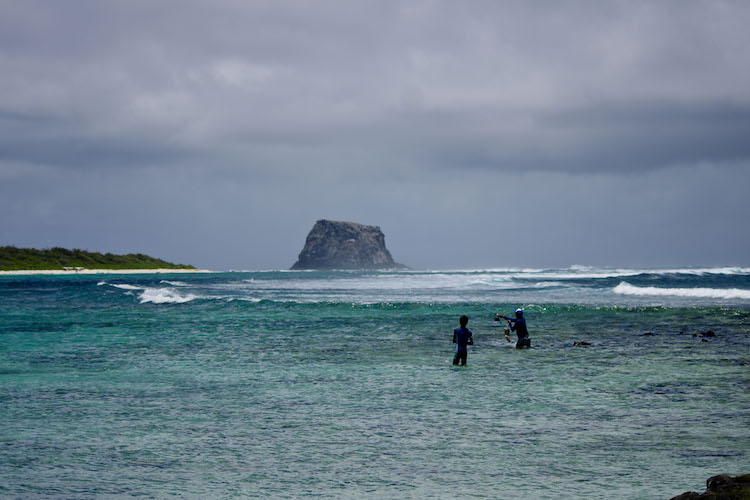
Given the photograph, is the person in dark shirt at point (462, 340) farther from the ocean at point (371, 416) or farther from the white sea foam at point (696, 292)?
the white sea foam at point (696, 292)

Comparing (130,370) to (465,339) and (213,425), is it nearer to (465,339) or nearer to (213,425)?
(213,425)

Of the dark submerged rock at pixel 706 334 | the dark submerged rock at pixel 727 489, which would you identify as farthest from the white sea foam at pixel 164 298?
the dark submerged rock at pixel 727 489

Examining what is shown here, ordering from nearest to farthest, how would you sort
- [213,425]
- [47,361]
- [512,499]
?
[512,499] → [213,425] → [47,361]

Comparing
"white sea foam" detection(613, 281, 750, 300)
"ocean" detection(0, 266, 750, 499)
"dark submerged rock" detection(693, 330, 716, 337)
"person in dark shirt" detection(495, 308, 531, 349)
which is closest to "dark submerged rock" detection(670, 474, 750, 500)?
"ocean" detection(0, 266, 750, 499)

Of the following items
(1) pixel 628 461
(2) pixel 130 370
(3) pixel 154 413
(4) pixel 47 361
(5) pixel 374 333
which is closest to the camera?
(1) pixel 628 461

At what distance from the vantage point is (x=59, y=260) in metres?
165

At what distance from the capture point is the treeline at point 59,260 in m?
156

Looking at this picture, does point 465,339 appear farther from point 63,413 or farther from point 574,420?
point 63,413

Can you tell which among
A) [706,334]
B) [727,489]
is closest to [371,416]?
[727,489]

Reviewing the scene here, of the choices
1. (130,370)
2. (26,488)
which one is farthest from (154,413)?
(130,370)

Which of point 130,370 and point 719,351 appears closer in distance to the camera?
point 130,370

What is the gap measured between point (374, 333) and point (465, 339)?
9808 millimetres

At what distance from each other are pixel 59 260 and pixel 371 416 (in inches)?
6785

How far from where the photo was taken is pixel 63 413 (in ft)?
39.4
